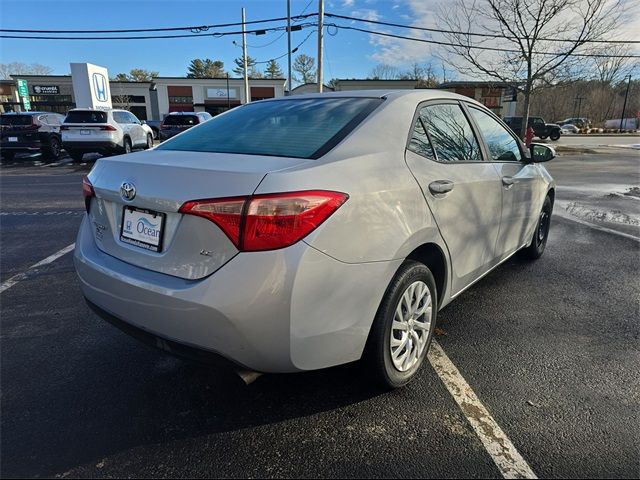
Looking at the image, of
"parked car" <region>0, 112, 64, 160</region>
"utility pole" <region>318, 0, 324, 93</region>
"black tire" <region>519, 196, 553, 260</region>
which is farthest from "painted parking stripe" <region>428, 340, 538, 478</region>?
"utility pole" <region>318, 0, 324, 93</region>

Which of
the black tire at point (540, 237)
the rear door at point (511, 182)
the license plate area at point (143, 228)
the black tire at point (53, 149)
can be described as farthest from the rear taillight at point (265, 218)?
the black tire at point (53, 149)

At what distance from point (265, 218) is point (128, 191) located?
782mm

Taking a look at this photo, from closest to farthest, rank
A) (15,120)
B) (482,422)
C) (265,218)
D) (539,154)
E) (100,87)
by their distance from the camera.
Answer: (265,218) → (482,422) → (539,154) → (15,120) → (100,87)

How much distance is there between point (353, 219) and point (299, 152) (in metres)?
0.48

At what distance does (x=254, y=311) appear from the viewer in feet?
5.99

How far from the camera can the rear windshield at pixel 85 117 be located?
48.7 ft

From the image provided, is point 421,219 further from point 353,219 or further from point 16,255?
point 16,255

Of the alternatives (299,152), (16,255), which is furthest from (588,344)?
(16,255)

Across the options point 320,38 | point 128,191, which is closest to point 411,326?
point 128,191

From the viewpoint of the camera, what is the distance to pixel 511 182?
3.48 m

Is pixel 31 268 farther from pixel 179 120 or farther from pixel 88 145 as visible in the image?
pixel 179 120

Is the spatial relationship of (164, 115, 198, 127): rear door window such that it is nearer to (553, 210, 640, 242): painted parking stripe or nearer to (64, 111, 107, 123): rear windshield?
(64, 111, 107, 123): rear windshield

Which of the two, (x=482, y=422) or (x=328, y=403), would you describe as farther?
(x=328, y=403)

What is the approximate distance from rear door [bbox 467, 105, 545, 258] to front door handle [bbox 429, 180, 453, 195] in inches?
36.0
